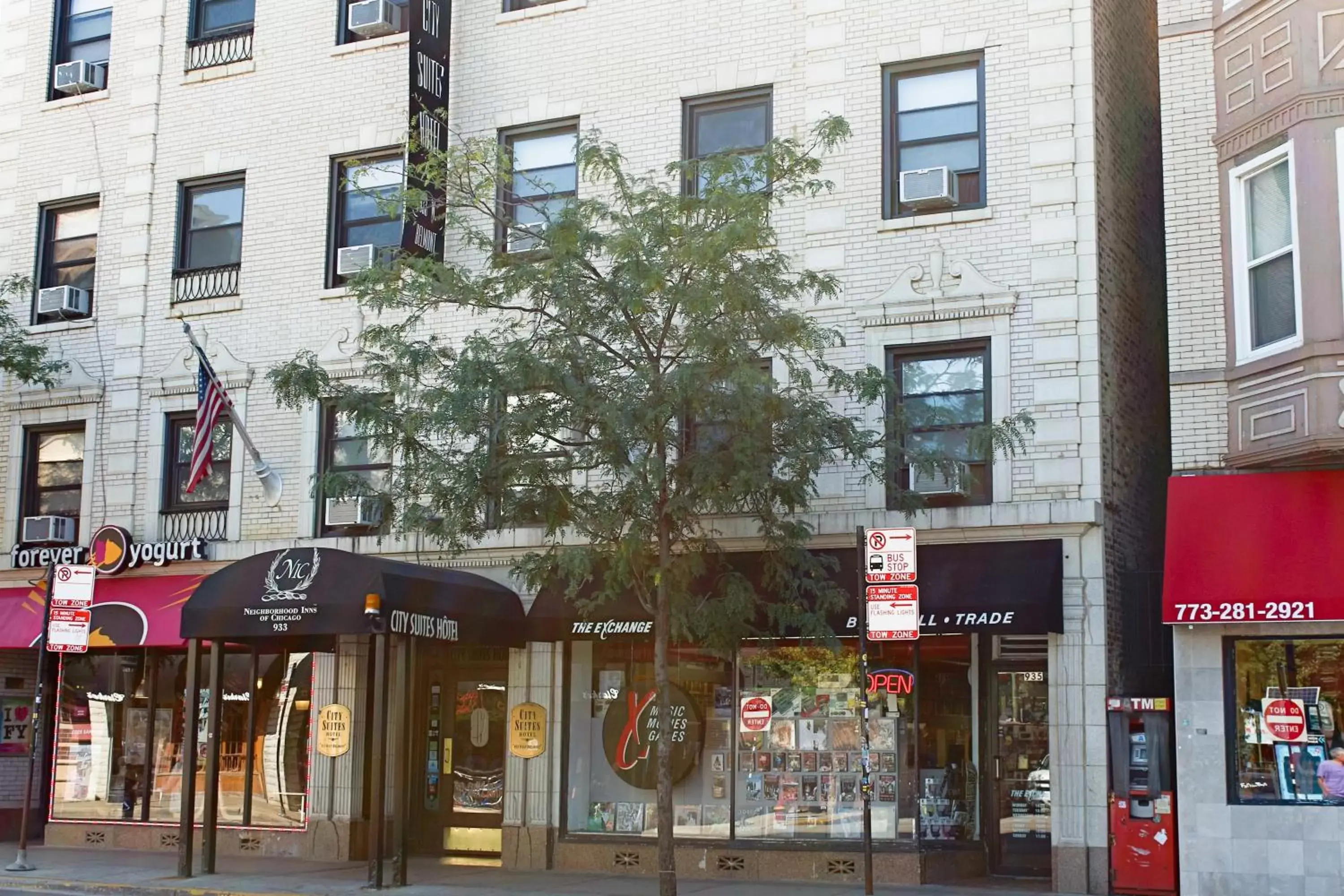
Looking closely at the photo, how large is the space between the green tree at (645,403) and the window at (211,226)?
21.3 ft

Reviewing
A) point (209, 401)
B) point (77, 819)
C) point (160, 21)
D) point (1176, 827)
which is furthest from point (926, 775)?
point (160, 21)

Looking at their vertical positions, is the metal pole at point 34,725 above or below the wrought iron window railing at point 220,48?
below

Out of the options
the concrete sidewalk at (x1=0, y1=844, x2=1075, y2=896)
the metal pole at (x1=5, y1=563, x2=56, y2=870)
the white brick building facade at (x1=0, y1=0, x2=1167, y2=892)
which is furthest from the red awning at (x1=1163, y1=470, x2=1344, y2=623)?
the metal pole at (x1=5, y1=563, x2=56, y2=870)

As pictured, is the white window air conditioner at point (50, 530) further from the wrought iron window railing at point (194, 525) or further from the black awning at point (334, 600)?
the black awning at point (334, 600)

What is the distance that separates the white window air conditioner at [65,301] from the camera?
22.3 meters

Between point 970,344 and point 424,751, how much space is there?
28.2 ft

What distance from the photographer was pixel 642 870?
1759cm

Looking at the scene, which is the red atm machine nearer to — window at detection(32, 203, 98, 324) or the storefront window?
the storefront window

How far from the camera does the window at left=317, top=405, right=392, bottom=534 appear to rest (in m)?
20.0

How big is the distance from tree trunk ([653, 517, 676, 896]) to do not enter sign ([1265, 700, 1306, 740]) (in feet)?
18.8

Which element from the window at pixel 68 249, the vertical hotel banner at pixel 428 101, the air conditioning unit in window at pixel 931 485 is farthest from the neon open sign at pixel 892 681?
the window at pixel 68 249

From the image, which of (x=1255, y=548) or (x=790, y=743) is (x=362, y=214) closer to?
(x=790, y=743)

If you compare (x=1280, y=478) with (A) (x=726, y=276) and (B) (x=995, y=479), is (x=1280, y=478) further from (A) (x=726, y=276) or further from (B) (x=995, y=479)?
(A) (x=726, y=276)

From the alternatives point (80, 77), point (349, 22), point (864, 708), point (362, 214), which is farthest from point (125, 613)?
point (864, 708)
